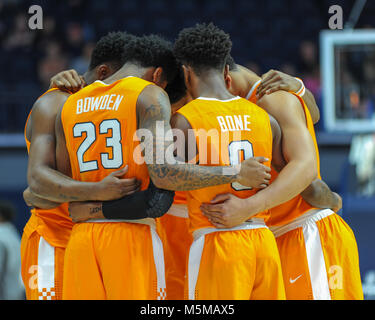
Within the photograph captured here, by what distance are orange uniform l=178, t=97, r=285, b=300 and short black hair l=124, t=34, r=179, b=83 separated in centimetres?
52

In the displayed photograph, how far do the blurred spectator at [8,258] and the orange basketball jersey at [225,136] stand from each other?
445 centimetres

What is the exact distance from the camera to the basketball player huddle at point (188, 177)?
3.56 metres

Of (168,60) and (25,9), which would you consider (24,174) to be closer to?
(25,9)

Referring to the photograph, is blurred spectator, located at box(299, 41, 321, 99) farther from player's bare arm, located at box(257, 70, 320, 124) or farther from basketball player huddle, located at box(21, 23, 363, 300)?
basketball player huddle, located at box(21, 23, 363, 300)

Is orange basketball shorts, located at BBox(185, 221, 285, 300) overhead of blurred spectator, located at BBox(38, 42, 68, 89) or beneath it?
beneath

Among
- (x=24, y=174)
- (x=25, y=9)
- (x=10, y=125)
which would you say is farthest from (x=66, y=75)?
(x=25, y=9)

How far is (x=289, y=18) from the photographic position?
1289 centimetres

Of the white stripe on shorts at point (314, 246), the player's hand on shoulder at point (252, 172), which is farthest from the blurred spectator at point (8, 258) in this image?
the player's hand on shoulder at point (252, 172)

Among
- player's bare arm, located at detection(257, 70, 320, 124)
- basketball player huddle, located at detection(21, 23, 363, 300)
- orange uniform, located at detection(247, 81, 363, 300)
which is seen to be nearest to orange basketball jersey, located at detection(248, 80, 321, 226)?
orange uniform, located at detection(247, 81, 363, 300)

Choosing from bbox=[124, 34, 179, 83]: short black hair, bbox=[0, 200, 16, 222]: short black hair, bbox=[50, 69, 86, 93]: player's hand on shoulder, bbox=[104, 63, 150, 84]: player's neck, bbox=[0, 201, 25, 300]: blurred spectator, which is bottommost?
bbox=[0, 201, 25, 300]: blurred spectator

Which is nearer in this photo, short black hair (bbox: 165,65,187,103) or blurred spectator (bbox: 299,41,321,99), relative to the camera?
short black hair (bbox: 165,65,187,103)

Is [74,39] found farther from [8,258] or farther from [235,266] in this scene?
[235,266]

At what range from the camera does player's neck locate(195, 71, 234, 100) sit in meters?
3.77
